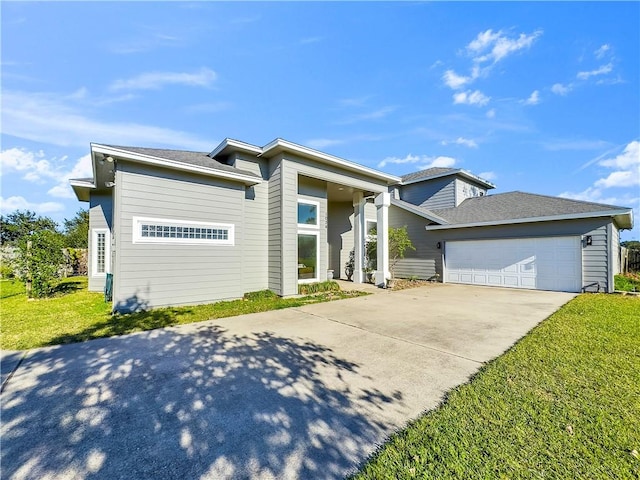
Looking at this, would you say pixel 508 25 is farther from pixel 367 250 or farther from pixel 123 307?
pixel 123 307

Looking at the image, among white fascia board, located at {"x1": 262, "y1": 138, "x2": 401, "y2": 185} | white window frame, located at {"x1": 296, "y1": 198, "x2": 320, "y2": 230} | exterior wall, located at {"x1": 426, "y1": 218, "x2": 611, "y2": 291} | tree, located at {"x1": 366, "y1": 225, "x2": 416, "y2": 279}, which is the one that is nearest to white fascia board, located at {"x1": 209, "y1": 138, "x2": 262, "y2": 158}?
white fascia board, located at {"x1": 262, "y1": 138, "x2": 401, "y2": 185}

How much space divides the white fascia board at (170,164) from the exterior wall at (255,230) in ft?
2.76

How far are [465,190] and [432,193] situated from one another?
6.34 feet

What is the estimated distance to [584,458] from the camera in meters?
1.99

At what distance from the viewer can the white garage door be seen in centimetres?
1051

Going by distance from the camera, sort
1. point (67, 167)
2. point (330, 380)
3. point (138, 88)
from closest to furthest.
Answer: point (330, 380), point (138, 88), point (67, 167)

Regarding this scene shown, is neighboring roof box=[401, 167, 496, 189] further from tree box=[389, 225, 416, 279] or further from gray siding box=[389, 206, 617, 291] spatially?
tree box=[389, 225, 416, 279]

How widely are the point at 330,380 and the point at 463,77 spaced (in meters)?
12.6

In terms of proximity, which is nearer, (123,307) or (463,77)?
(123,307)

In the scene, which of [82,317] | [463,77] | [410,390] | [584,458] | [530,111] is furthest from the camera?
[530,111]

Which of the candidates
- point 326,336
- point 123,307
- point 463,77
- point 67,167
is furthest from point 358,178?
point 67,167

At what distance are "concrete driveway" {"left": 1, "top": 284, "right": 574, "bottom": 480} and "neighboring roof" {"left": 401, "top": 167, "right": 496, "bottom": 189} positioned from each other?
1229 centimetres

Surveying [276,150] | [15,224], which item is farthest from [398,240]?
[15,224]

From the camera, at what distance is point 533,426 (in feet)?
7.70
